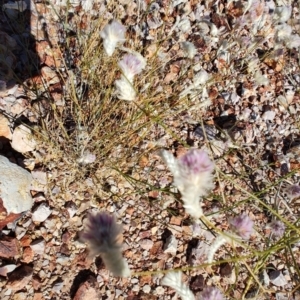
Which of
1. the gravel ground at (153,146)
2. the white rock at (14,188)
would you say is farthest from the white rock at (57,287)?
the white rock at (14,188)

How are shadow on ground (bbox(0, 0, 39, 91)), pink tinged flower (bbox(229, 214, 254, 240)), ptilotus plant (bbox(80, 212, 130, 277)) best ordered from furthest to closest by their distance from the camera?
1. shadow on ground (bbox(0, 0, 39, 91))
2. pink tinged flower (bbox(229, 214, 254, 240))
3. ptilotus plant (bbox(80, 212, 130, 277))

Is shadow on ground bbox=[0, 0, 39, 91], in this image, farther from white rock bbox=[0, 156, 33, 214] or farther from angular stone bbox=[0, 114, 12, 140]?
white rock bbox=[0, 156, 33, 214]

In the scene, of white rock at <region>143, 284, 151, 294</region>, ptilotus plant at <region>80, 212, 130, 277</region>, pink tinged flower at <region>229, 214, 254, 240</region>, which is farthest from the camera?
white rock at <region>143, 284, 151, 294</region>

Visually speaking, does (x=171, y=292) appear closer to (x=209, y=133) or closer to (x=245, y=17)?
(x=209, y=133)

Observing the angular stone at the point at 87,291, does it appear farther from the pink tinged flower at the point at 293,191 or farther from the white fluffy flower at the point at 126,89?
the pink tinged flower at the point at 293,191

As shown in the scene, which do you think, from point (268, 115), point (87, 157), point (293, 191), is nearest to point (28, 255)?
point (87, 157)

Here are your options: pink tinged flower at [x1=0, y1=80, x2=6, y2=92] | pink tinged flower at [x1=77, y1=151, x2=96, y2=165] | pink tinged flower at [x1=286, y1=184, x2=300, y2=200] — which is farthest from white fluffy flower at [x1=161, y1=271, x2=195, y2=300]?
pink tinged flower at [x1=0, y1=80, x2=6, y2=92]

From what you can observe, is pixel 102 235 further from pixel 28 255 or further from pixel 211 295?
pixel 28 255
